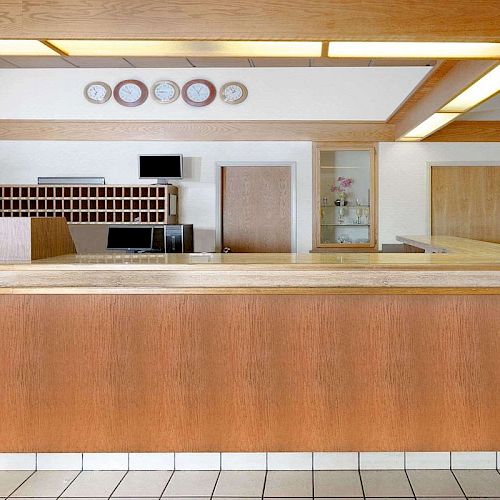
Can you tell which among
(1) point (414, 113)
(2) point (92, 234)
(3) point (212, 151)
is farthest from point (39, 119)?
(1) point (414, 113)

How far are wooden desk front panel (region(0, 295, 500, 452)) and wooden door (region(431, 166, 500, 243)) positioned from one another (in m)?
4.78

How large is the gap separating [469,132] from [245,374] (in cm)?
546

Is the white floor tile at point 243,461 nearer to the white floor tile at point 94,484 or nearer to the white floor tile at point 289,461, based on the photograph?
the white floor tile at point 289,461

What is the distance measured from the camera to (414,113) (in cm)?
622

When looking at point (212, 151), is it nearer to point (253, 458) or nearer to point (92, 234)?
point (92, 234)

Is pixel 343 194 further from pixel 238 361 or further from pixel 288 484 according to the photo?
pixel 288 484

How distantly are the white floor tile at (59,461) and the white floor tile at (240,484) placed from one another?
735mm

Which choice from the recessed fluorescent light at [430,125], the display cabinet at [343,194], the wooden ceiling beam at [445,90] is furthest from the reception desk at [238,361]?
the display cabinet at [343,194]

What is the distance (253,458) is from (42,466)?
42.0 inches

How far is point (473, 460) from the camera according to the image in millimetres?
3281

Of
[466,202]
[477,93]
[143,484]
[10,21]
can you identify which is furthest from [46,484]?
[466,202]

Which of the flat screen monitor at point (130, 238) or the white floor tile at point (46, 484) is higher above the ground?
the flat screen monitor at point (130, 238)

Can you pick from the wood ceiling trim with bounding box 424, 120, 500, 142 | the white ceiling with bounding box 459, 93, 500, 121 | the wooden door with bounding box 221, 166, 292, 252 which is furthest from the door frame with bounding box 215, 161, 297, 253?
the white ceiling with bounding box 459, 93, 500, 121

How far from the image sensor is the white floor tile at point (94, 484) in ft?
10.0
